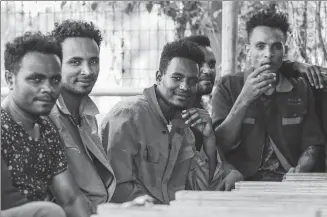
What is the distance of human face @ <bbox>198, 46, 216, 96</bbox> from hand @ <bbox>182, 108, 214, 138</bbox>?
1.21ft

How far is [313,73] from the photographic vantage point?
451cm

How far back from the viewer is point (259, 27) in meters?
4.48

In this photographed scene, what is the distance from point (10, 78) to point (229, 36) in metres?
2.45

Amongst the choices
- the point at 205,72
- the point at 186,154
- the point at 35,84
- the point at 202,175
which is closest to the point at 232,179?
the point at 202,175

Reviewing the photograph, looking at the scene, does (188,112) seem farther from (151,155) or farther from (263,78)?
(263,78)

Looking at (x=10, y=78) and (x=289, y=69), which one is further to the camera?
(x=289, y=69)

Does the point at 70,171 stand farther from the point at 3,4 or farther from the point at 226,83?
the point at 3,4

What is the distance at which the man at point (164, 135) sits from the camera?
376 cm

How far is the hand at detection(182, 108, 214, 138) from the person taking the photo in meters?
3.95

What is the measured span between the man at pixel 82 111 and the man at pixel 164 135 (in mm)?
264

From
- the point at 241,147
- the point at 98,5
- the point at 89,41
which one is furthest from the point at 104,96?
the point at 89,41

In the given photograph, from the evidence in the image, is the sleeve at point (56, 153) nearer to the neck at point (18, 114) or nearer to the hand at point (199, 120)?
the neck at point (18, 114)

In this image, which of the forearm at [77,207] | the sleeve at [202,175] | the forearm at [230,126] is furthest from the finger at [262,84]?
the forearm at [77,207]

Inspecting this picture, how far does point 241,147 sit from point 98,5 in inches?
57.3
